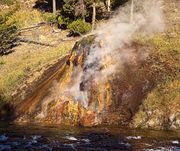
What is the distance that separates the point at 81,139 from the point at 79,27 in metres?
22.9

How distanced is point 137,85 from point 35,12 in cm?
2784

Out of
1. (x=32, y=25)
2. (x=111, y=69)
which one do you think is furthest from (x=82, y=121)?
(x=32, y=25)

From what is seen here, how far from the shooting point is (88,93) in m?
32.8

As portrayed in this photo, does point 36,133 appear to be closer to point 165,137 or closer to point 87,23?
point 165,137

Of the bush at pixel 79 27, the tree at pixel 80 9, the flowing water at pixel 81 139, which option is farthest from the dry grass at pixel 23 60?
the flowing water at pixel 81 139

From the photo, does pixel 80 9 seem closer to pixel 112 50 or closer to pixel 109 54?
pixel 112 50

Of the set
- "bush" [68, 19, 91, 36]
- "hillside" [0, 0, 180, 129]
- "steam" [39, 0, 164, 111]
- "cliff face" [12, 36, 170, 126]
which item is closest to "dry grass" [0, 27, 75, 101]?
"hillside" [0, 0, 180, 129]

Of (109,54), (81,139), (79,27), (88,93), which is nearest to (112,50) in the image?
(109,54)

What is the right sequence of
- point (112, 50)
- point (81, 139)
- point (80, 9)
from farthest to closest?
1. point (80, 9)
2. point (112, 50)
3. point (81, 139)

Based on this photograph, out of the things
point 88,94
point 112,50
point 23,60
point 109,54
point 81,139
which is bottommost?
point 81,139

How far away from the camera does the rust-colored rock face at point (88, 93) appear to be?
31750 millimetres

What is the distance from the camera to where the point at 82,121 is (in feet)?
103

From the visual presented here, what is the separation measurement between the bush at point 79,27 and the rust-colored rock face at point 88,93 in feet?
39.3

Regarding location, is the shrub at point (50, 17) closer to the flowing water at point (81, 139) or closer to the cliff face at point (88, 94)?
the cliff face at point (88, 94)
